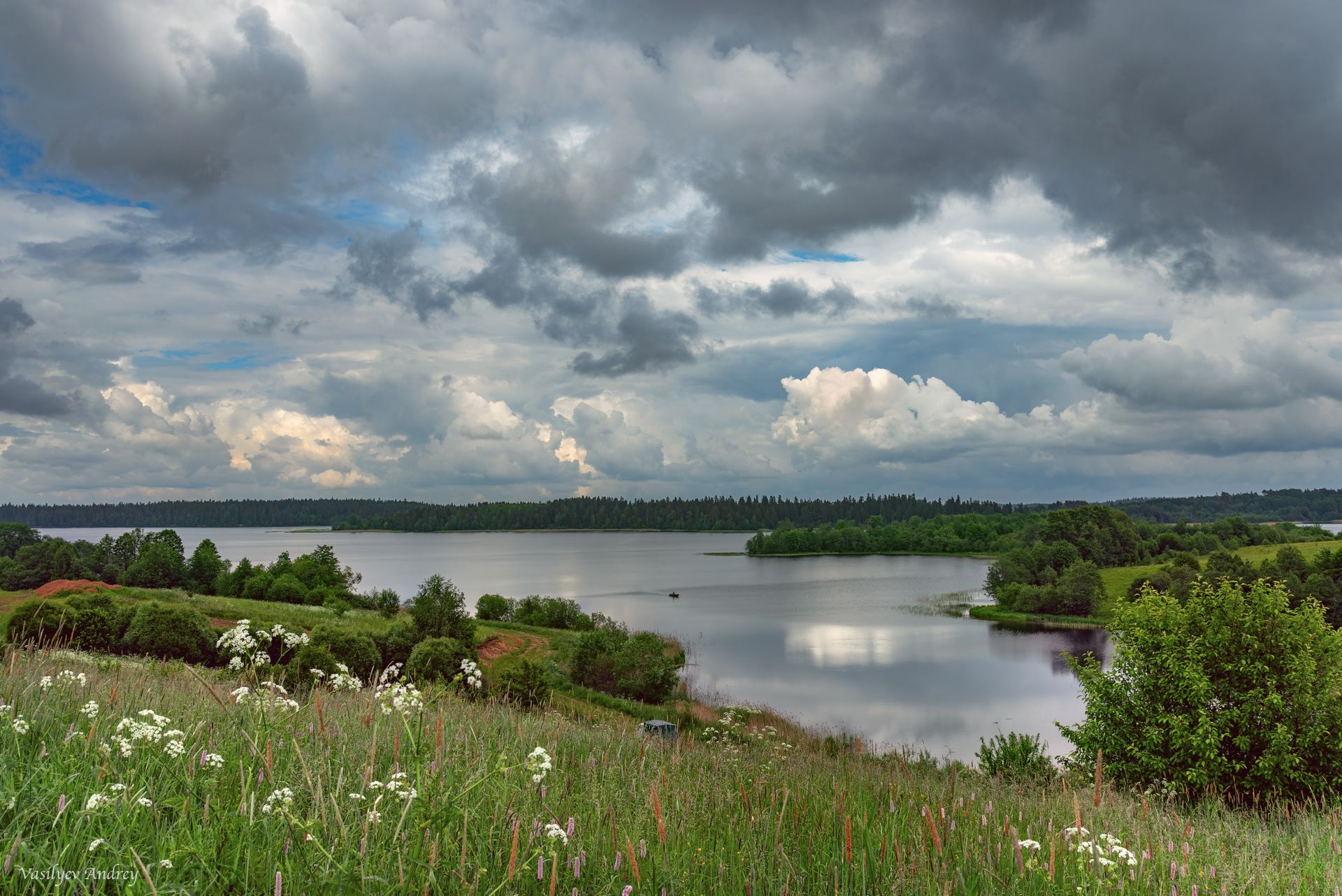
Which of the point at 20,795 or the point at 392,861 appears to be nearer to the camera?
the point at 392,861

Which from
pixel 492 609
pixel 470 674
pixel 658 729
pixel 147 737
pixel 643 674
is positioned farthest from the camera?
pixel 492 609

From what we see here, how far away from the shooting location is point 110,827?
323 cm

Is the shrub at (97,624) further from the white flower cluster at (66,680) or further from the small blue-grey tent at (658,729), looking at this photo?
the white flower cluster at (66,680)

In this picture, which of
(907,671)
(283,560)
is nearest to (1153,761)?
(907,671)

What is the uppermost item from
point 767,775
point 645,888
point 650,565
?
point 645,888

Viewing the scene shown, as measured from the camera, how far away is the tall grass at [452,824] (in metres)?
3.03

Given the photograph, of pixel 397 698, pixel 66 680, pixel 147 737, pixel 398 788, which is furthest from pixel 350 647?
pixel 398 788

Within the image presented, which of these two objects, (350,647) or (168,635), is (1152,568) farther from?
(168,635)

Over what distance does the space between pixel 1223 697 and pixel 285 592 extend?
225 ft

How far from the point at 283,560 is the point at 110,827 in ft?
282

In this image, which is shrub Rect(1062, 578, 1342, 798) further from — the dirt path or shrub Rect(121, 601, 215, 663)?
the dirt path

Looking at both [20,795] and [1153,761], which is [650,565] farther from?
[20,795]

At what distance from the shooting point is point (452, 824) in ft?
11.4

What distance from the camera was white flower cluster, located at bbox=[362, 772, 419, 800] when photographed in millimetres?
3180
